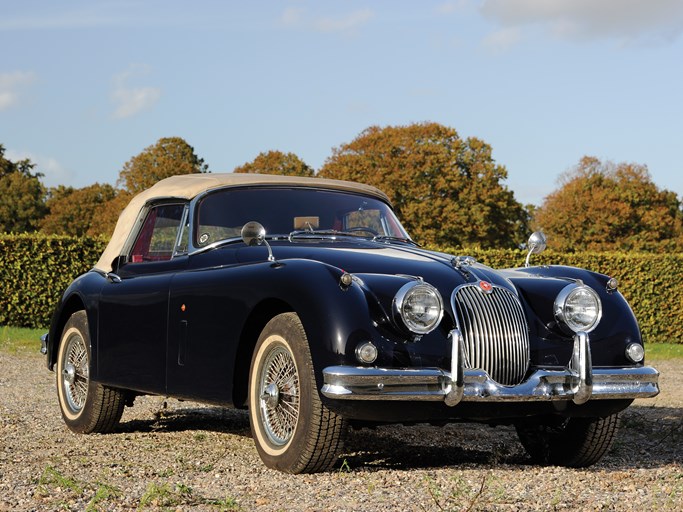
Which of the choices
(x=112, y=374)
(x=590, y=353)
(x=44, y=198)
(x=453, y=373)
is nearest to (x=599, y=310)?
(x=590, y=353)

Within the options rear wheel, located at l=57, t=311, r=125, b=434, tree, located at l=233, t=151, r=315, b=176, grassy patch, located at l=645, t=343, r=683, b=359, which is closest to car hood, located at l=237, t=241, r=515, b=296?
rear wheel, located at l=57, t=311, r=125, b=434

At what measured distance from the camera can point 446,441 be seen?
7820 millimetres

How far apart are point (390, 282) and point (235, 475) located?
141 centimetres

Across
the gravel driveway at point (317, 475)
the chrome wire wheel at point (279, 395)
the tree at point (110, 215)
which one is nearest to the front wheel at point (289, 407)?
the chrome wire wheel at point (279, 395)

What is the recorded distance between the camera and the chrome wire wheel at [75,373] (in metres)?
8.16

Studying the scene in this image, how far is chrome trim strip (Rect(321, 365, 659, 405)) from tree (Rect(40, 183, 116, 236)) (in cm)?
7174

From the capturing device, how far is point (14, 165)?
75.0 m

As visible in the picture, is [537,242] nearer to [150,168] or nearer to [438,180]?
[438,180]

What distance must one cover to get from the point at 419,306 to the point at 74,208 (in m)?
76.5

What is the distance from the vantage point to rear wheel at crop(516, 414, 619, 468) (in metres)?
6.48

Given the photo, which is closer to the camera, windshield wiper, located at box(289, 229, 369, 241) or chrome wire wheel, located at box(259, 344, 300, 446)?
chrome wire wheel, located at box(259, 344, 300, 446)

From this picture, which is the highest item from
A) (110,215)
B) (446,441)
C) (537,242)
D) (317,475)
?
(110,215)

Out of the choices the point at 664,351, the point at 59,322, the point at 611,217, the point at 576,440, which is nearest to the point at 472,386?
the point at 576,440

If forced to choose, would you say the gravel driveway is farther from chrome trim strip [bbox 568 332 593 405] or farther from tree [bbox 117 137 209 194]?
tree [bbox 117 137 209 194]
